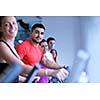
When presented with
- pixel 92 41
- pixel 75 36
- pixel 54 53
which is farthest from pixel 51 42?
pixel 92 41

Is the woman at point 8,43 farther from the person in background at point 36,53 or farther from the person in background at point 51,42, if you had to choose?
the person in background at point 51,42

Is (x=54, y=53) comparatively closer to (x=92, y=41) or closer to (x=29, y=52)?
(x=29, y=52)

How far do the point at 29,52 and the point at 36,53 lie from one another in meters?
0.05

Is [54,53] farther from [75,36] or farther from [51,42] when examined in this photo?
[75,36]

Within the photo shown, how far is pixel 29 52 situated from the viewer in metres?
2.71

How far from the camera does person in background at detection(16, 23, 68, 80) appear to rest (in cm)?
269

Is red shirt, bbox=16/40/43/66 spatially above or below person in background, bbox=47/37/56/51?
below

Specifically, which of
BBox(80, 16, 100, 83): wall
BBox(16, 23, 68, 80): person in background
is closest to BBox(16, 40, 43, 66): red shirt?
BBox(16, 23, 68, 80): person in background

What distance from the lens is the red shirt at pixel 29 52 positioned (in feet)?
8.81

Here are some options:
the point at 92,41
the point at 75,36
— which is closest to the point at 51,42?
the point at 75,36

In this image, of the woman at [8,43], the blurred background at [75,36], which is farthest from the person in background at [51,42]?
the woman at [8,43]

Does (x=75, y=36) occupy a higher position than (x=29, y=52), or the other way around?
(x=75, y=36)

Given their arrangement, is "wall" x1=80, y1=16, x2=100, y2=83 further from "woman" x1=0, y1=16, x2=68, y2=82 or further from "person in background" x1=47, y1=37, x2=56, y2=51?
"woman" x1=0, y1=16, x2=68, y2=82
